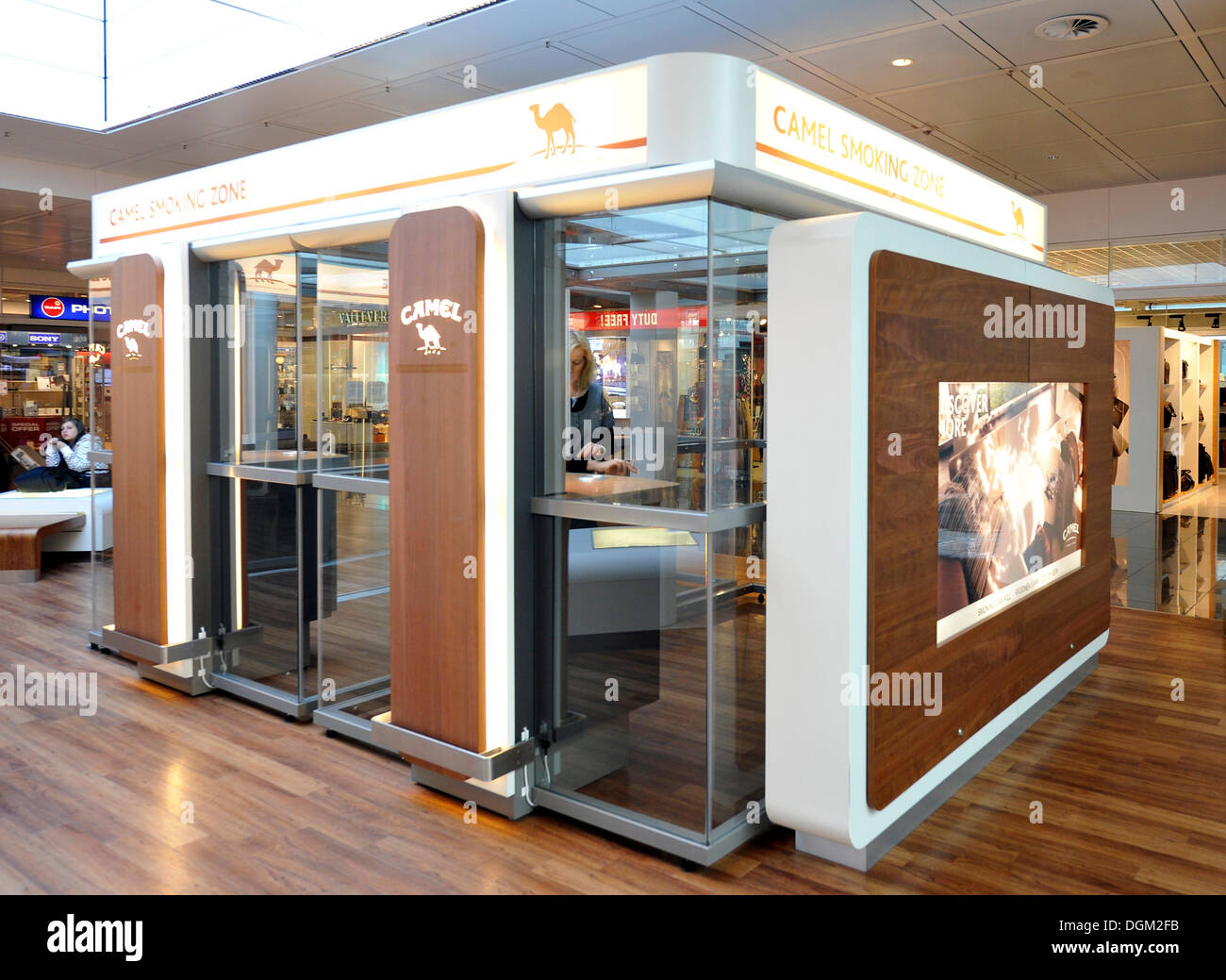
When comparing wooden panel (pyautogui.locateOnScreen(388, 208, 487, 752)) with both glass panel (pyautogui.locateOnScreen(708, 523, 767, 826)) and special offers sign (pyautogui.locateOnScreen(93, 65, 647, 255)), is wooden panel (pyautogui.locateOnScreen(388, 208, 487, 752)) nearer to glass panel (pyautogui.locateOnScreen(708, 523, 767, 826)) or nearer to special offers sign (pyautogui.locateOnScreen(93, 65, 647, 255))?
special offers sign (pyautogui.locateOnScreen(93, 65, 647, 255))

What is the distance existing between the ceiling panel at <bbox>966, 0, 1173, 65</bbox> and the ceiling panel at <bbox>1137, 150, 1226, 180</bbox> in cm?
327

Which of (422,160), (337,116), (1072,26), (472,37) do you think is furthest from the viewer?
(337,116)

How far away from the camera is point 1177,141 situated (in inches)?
316

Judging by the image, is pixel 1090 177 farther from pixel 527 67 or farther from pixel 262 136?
pixel 262 136

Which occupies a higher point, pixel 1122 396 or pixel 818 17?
pixel 818 17

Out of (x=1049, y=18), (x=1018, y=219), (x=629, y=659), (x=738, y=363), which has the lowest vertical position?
(x=629, y=659)

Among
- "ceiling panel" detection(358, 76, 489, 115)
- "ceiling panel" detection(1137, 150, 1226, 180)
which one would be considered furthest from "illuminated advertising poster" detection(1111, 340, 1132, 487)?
"ceiling panel" detection(358, 76, 489, 115)

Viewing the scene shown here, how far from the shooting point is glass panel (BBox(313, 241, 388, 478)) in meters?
3.88

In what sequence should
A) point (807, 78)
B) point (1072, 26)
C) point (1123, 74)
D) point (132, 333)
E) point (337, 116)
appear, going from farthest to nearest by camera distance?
point (337, 116) → point (807, 78) → point (1123, 74) → point (1072, 26) → point (132, 333)

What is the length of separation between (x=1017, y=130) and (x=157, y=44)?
20.9 feet

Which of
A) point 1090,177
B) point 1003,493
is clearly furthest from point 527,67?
point 1090,177

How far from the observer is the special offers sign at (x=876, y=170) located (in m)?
2.94

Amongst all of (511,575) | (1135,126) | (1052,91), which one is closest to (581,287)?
(511,575)
